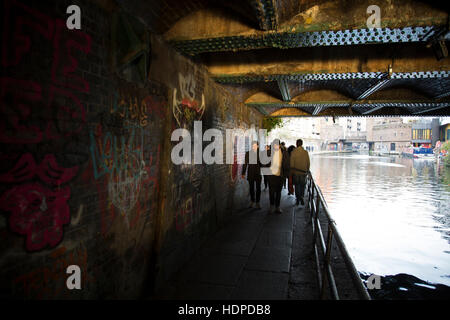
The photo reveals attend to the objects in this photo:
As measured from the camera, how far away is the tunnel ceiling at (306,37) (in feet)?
10.3

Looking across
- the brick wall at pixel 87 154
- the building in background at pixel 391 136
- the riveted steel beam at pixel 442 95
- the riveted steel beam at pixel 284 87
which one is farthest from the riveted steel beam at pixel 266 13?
the building in background at pixel 391 136

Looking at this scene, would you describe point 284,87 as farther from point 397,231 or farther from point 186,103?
point 397,231

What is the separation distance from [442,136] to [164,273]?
69.8 metres

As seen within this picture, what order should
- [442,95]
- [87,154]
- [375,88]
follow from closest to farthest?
1. [87,154]
2. [375,88]
3. [442,95]

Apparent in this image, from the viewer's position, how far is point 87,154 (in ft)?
8.19

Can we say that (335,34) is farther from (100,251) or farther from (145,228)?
(100,251)

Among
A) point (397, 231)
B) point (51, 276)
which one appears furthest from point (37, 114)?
point (397, 231)

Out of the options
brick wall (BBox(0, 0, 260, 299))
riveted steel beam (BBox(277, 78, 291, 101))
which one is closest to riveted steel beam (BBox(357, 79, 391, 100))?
riveted steel beam (BBox(277, 78, 291, 101))

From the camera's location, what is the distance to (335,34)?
3.44 metres

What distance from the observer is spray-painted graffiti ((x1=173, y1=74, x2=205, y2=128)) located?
168 inches

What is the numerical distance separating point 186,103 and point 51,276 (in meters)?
3.22

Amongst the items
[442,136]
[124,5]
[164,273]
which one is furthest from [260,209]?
[442,136]

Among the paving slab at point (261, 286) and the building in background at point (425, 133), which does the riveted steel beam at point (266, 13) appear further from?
the building in background at point (425, 133)

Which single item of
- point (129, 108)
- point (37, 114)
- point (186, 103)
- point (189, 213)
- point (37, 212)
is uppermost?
point (186, 103)
